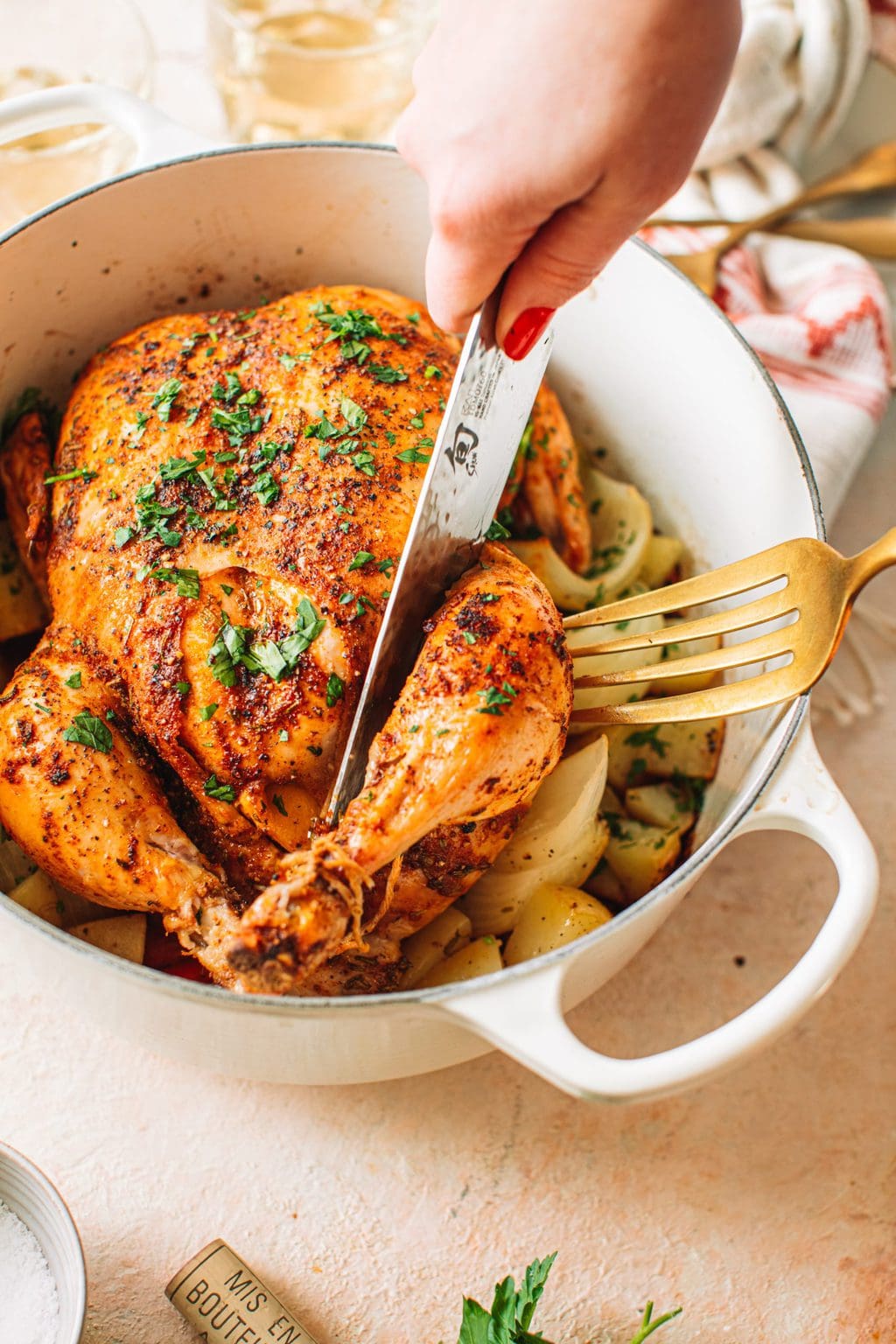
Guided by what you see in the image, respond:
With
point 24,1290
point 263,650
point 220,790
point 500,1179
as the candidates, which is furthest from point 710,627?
point 24,1290

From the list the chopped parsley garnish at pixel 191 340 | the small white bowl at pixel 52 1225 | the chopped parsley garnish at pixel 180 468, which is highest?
the chopped parsley garnish at pixel 191 340

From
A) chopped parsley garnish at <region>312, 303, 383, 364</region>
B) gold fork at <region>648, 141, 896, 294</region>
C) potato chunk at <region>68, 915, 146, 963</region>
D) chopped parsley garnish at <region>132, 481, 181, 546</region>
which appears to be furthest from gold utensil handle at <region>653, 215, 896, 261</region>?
potato chunk at <region>68, 915, 146, 963</region>

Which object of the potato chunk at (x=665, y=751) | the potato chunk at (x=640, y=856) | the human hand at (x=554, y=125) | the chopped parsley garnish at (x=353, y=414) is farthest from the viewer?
the potato chunk at (x=665, y=751)

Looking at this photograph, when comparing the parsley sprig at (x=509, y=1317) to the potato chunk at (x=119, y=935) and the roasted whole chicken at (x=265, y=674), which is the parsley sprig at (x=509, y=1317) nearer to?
the roasted whole chicken at (x=265, y=674)

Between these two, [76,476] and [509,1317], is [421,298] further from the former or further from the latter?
[509,1317]

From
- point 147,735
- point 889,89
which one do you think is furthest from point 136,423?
point 889,89

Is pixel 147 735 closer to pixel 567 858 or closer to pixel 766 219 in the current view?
pixel 567 858

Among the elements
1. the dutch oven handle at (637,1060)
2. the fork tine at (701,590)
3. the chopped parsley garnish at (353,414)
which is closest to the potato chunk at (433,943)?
the dutch oven handle at (637,1060)
